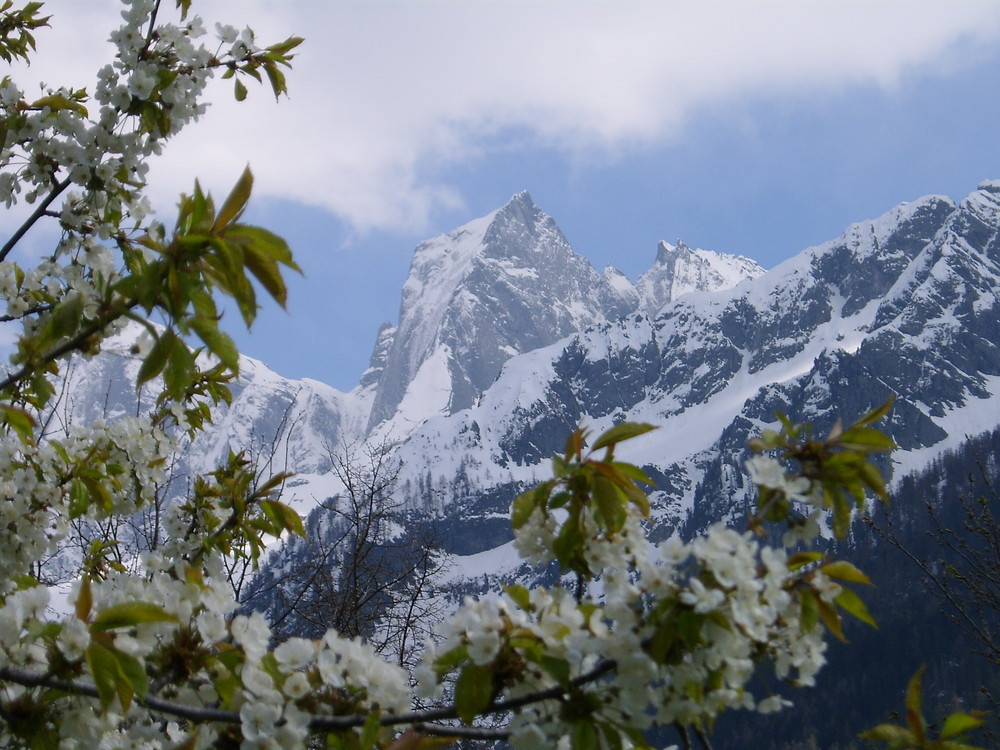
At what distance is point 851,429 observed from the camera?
188 centimetres

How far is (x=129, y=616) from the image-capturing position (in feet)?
5.22

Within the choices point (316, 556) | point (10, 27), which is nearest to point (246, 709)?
point (10, 27)

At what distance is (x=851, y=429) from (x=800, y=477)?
0.53 ft

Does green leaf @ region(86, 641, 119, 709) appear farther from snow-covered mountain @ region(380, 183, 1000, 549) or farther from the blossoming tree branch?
snow-covered mountain @ region(380, 183, 1000, 549)

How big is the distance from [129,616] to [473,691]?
2.18 ft

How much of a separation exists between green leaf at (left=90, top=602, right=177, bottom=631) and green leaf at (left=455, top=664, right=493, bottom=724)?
0.56 meters

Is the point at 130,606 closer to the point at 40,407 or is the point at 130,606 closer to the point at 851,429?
the point at 40,407

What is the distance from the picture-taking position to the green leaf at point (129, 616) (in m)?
1.58

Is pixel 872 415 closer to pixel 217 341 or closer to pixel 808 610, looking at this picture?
pixel 808 610

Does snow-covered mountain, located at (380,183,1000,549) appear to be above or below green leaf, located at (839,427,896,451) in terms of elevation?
above

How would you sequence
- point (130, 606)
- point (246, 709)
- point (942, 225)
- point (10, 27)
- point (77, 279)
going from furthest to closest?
point (942, 225)
point (10, 27)
point (77, 279)
point (246, 709)
point (130, 606)

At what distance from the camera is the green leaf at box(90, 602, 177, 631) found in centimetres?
158

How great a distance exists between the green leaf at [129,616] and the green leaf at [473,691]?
56 cm

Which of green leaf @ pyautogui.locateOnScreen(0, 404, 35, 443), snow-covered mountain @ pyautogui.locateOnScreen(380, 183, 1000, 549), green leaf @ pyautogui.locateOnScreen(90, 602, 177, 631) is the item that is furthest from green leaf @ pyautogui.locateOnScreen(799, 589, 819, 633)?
snow-covered mountain @ pyautogui.locateOnScreen(380, 183, 1000, 549)
